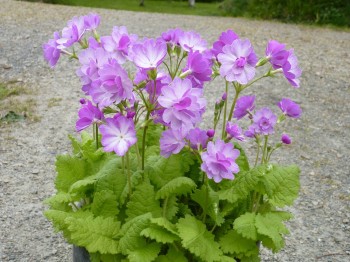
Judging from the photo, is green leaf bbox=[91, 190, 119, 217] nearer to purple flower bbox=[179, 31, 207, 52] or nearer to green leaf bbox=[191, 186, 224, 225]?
green leaf bbox=[191, 186, 224, 225]

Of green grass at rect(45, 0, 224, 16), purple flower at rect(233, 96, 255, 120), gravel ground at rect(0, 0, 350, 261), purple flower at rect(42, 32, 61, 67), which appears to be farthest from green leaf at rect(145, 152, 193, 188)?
green grass at rect(45, 0, 224, 16)

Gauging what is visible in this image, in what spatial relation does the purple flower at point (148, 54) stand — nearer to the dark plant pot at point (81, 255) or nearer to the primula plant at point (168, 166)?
the primula plant at point (168, 166)

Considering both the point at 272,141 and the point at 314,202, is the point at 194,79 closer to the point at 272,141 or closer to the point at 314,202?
the point at 314,202

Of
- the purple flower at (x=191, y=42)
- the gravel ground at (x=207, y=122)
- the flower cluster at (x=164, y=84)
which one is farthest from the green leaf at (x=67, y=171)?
the gravel ground at (x=207, y=122)

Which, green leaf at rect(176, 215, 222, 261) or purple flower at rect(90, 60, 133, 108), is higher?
purple flower at rect(90, 60, 133, 108)

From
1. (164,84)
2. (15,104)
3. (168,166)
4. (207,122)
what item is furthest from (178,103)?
(15,104)

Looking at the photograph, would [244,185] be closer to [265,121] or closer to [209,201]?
[209,201]

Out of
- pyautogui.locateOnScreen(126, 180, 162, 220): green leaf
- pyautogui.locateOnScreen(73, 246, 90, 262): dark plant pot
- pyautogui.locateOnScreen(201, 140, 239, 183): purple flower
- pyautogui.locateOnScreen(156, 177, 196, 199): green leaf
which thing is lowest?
pyautogui.locateOnScreen(73, 246, 90, 262): dark plant pot
